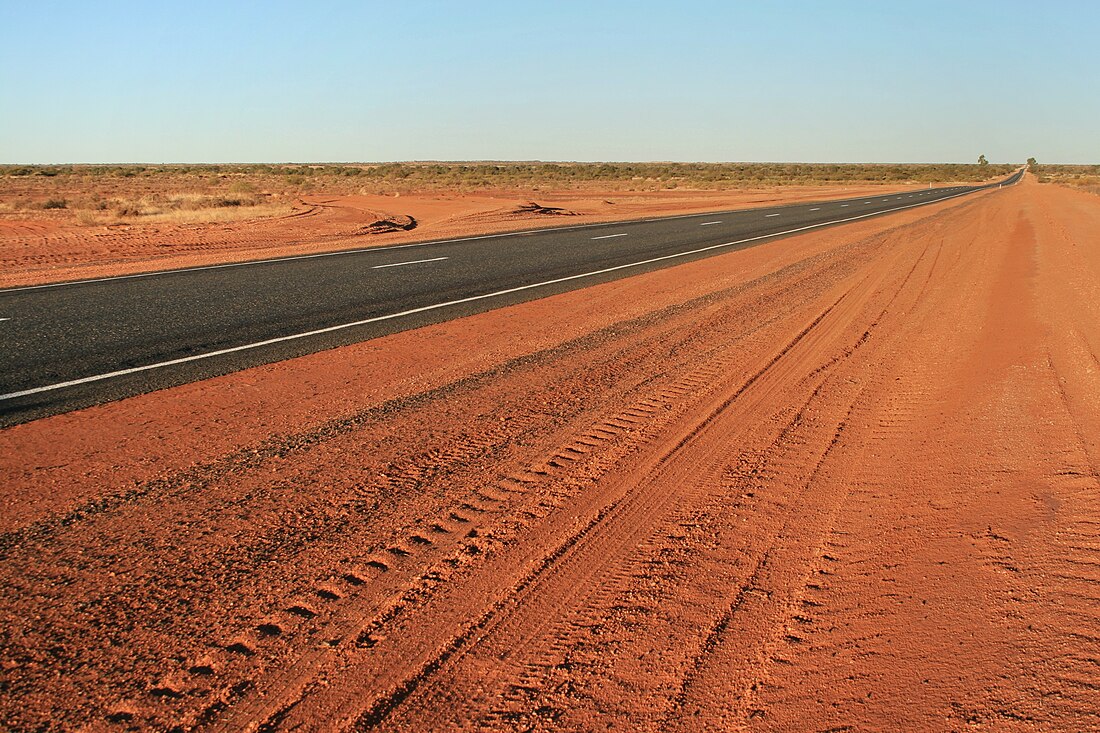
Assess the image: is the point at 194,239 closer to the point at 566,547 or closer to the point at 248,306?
the point at 248,306

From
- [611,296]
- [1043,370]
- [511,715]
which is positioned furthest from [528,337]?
[511,715]

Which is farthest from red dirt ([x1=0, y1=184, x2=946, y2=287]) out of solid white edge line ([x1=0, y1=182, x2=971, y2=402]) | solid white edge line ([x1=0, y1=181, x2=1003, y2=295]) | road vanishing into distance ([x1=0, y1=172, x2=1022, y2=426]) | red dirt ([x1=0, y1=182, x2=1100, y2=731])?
red dirt ([x1=0, y1=182, x2=1100, y2=731])

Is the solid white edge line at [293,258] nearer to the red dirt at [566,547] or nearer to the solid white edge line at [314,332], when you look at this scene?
the solid white edge line at [314,332]

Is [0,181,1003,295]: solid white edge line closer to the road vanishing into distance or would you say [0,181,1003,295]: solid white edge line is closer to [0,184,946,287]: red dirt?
the road vanishing into distance

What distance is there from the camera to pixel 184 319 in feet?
31.8

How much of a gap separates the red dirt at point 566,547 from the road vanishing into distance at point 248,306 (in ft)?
2.80

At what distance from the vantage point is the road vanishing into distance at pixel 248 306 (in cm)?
728

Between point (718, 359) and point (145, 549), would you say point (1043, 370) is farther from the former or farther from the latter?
point (145, 549)

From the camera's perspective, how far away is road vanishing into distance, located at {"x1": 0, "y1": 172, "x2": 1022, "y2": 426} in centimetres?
728

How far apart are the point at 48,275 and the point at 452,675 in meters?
14.2

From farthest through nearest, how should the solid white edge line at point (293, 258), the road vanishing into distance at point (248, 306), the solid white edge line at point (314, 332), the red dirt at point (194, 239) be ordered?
the red dirt at point (194, 239) → the solid white edge line at point (293, 258) → the road vanishing into distance at point (248, 306) → the solid white edge line at point (314, 332)

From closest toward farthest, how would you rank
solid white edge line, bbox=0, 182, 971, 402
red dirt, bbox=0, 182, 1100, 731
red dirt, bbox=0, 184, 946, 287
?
red dirt, bbox=0, 182, 1100, 731
solid white edge line, bbox=0, 182, 971, 402
red dirt, bbox=0, 184, 946, 287

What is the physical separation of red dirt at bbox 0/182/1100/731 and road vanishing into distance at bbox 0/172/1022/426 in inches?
33.6

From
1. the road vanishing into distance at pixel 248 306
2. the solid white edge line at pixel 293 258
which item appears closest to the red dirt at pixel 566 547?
the road vanishing into distance at pixel 248 306
